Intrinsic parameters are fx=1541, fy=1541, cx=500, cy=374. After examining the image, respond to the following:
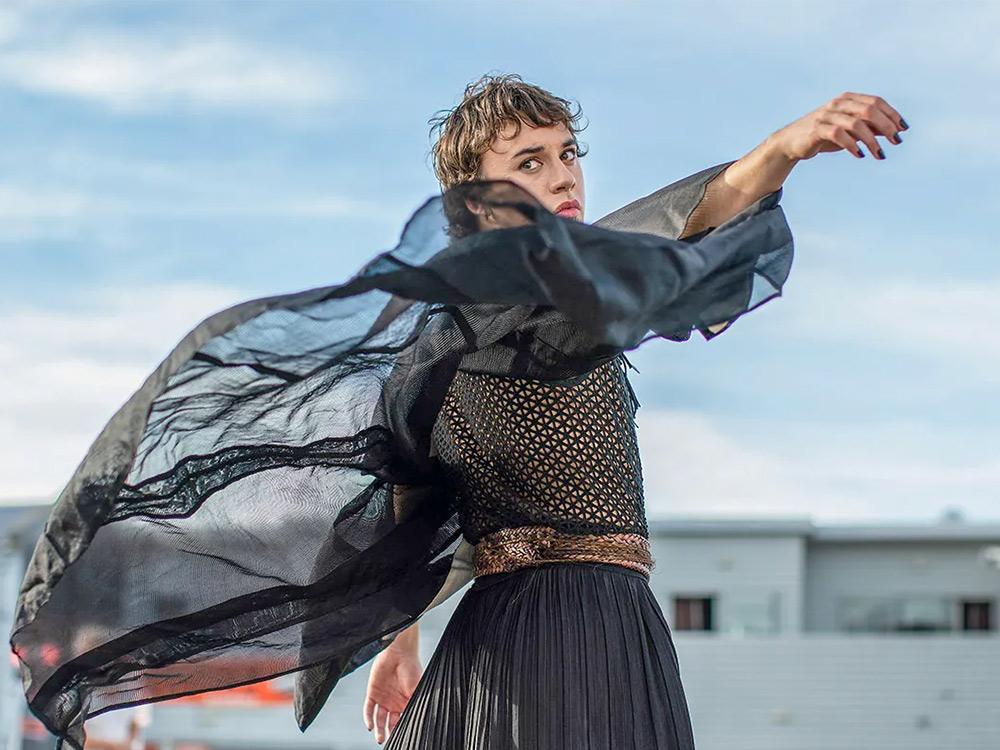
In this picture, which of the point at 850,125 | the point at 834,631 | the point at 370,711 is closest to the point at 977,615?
the point at 834,631

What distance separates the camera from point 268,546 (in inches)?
92.7

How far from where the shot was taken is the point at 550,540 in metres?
2.29

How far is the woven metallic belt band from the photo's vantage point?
2.28 metres

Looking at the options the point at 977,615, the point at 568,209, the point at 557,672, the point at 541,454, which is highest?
the point at 568,209

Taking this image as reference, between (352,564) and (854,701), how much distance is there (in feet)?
61.9

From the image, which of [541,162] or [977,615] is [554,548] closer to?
[541,162]

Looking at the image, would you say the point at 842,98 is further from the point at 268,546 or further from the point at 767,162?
the point at 268,546

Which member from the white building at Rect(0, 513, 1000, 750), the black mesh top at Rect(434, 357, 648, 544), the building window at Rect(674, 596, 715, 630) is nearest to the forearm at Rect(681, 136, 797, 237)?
the black mesh top at Rect(434, 357, 648, 544)

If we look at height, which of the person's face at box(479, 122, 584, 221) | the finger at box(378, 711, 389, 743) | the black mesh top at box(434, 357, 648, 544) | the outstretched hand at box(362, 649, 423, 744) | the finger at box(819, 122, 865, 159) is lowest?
the finger at box(378, 711, 389, 743)

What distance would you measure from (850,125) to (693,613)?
819 inches

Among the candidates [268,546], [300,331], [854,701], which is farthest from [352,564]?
[854,701]

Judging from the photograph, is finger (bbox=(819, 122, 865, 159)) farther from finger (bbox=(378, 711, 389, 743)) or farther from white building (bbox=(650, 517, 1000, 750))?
white building (bbox=(650, 517, 1000, 750))

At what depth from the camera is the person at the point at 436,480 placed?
78.5 inches

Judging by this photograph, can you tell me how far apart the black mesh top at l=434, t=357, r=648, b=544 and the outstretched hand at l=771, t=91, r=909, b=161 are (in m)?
0.51
